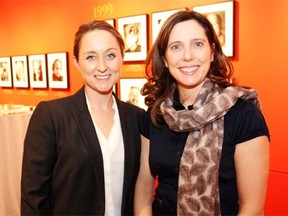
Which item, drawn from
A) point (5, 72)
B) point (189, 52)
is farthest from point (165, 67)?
point (5, 72)

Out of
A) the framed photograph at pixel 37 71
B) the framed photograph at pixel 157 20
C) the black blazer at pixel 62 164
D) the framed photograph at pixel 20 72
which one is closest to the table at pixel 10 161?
the framed photograph at pixel 37 71

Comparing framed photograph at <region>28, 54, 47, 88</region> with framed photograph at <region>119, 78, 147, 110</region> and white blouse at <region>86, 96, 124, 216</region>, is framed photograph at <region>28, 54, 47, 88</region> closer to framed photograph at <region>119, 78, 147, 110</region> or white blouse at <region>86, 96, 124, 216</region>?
framed photograph at <region>119, 78, 147, 110</region>

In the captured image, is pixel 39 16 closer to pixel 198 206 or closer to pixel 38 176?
pixel 38 176

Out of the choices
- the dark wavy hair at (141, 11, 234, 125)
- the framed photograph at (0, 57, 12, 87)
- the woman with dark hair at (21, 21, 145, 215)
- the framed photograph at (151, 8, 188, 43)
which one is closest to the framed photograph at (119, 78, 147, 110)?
the framed photograph at (151, 8, 188, 43)

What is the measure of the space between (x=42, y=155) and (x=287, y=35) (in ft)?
7.65

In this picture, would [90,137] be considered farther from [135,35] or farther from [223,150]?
[135,35]

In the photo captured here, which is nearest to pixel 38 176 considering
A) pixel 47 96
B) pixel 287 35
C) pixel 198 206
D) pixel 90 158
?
pixel 90 158

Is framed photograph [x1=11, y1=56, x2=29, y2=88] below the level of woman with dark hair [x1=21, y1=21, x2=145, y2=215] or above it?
above

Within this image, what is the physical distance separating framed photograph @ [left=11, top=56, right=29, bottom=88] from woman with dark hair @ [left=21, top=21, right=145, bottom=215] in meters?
4.46

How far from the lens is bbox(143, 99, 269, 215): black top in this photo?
154 centimetres

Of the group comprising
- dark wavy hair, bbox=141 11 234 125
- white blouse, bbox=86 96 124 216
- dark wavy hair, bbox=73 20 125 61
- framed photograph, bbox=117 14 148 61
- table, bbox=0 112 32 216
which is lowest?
table, bbox=0 112 32 216

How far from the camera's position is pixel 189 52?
1.64 metres

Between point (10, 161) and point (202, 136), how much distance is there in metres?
2.94

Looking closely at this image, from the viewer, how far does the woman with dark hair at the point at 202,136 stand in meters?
1.54
